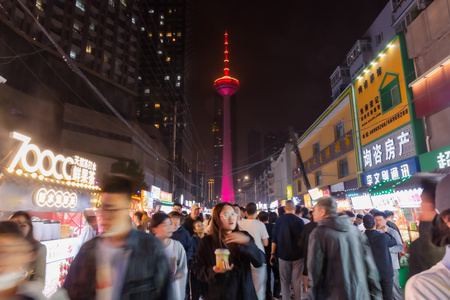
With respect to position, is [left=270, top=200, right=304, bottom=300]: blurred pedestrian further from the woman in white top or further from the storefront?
the storefront

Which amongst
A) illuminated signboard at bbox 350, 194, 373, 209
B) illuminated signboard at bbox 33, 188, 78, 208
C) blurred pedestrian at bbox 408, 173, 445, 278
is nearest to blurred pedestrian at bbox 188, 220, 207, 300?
blurred pedestrian at bbox 408, 173, 445, 278

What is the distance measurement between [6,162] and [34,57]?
3918 centimetres

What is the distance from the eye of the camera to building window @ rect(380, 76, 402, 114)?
47.3ft

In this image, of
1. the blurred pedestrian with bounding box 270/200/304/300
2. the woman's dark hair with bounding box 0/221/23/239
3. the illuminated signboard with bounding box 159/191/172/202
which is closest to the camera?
the woman's dark hair with bounding box 0/221/23/239

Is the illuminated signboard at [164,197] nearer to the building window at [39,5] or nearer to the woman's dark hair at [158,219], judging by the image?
the woman's dark hair at [158,219]

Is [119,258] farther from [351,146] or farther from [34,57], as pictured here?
[34,57]

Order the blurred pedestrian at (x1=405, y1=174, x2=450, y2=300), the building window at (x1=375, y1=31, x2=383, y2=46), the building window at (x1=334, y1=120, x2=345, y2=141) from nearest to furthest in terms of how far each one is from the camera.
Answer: the blurred pedestrian at (x1=405, y1=174, x2=450, y2=300) → the building window at (x1=334, y1=120, x2=345, y2=141) → the building window at (x1=375, y1=31, x2=383, y2=46)

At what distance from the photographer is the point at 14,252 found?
1717 millimetres

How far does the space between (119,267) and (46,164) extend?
988 centimetres

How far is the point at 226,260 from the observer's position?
2670 millimetres

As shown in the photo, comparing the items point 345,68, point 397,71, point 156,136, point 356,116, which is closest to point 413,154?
point 397,71

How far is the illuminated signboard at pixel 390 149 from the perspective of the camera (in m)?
13.4

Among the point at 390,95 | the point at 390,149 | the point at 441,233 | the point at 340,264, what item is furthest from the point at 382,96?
the point at 441,233

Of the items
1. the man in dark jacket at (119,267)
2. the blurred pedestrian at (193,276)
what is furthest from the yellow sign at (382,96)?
the man in dark jacket at (119,267)
